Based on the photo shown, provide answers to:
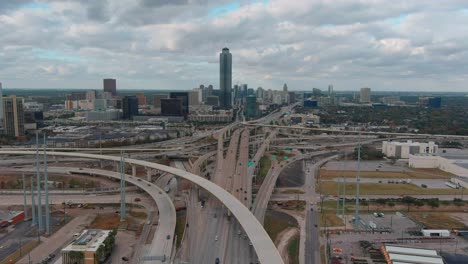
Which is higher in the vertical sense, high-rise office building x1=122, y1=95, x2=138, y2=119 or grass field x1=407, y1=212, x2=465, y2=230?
high-rise office building x1=122, y1=95, x2=138, y2=119

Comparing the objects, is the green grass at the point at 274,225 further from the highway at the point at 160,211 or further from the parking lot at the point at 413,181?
the parking lot at the point at 413,181

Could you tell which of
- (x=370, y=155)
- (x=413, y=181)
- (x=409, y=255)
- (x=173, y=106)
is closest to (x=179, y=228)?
(x=409, y=255)

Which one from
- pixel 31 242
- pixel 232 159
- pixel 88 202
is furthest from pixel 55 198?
pixel 232 159

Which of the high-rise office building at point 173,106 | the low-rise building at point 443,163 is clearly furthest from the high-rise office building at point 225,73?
the low-rise building at point 443,163

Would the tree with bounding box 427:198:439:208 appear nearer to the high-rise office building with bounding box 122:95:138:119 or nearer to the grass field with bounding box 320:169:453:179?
the grass field with bounding box 320:169:453:179

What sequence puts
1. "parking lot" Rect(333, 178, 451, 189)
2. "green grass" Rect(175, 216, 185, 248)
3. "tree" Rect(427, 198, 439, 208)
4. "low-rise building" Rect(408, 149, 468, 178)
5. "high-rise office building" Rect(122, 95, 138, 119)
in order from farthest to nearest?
"high-rise office building" Rect(122, 95, 138, 119)
"low-rise building" Rect(408, 149, 468, 178)
"parking lot" Rect(333, 178, 451, 189)
"tree" Rect(427, 198, 439, 208)
"green grass" Rect(175, 216, 185, 248)

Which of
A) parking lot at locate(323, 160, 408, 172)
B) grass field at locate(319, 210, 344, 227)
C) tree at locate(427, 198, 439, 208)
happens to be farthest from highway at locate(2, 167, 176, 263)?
parking lot at locate(323, 160, 408, 172)

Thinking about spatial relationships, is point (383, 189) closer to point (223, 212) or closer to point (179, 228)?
point (223, 212)
